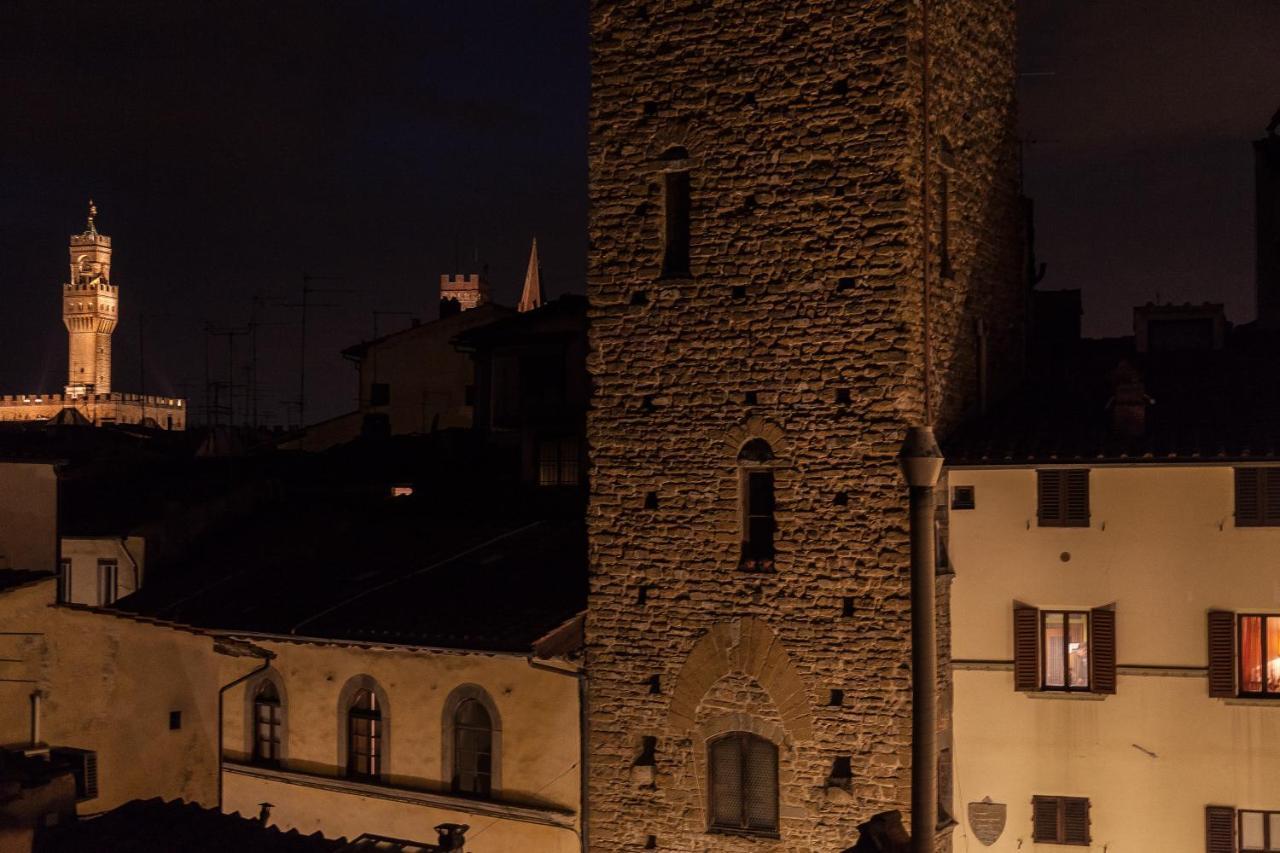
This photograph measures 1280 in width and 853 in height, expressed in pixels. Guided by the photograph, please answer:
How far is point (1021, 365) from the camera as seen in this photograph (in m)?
20.7

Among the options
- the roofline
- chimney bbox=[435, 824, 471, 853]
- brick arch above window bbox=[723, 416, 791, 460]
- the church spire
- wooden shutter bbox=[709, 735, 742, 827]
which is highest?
the church spire

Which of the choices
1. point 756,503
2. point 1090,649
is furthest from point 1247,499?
point 756,503

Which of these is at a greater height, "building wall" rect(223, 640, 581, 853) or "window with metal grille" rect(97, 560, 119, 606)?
"window with metal grille" rect(97, 560, 119, 606)

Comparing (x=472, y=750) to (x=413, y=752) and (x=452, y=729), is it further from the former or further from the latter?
(x=413, y=752)

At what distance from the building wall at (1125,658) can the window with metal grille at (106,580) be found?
658 inches

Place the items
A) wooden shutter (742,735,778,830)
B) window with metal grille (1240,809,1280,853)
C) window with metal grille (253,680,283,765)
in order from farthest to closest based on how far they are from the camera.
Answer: window with metal grille (253,680,283,765) → wooden shutter (742,735,778,830) → window with metal grille (1240,809,1280,853)

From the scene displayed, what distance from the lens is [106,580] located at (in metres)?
26.4

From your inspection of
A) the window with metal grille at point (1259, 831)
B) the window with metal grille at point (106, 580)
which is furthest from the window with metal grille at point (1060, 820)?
the window with metal grille at point (106, 580)

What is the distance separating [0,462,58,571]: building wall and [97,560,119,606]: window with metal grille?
4.30ft

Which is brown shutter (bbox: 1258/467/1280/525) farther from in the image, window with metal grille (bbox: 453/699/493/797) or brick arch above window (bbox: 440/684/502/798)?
window with metal grille (bbox: 453/699/493/797)

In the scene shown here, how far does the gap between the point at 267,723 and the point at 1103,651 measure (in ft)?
41.7

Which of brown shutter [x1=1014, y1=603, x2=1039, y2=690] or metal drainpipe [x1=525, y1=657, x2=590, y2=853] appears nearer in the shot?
brown shutter [x1=1014, y1=603, x2=1039, y2=690]

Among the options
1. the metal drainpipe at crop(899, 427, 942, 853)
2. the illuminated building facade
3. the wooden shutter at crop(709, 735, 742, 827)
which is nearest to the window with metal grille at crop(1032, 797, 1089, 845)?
the wooden shutter at crop(709, 735, 742, 827)

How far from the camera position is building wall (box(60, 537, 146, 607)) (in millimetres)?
26172
